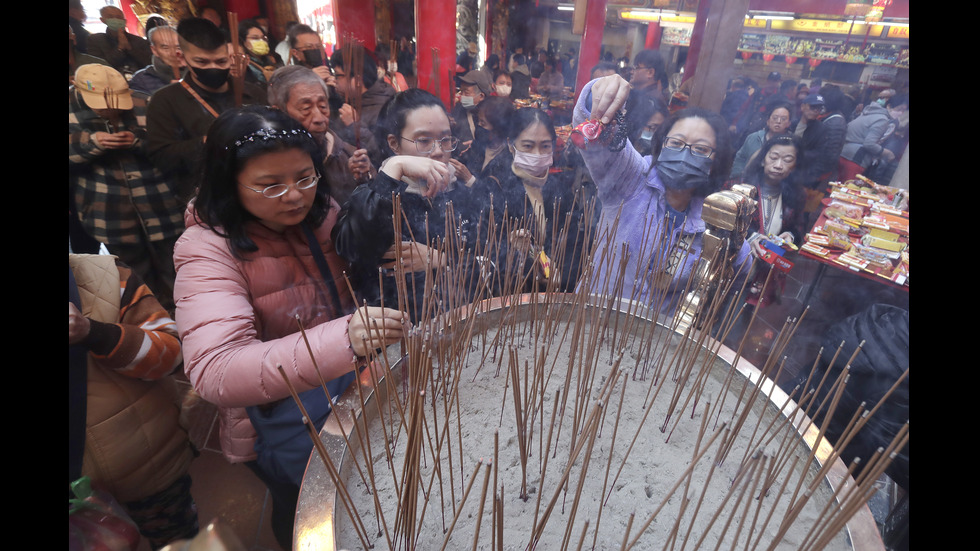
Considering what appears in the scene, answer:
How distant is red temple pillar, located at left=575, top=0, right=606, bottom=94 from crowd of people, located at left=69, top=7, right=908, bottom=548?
303mm

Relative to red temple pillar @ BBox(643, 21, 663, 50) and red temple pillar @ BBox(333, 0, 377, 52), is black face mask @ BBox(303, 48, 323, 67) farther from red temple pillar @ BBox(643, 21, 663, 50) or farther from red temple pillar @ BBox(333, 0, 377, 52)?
red temple pillar @ BBox(643, 21, 663, 50)

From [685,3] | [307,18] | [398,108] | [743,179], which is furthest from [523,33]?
[743,179]

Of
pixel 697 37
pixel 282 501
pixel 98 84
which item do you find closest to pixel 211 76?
pixel 98 84

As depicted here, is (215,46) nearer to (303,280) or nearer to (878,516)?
(303,280)

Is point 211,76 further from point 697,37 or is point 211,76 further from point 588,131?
point 697,37

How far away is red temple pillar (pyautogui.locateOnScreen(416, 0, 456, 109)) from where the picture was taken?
7.91 ft

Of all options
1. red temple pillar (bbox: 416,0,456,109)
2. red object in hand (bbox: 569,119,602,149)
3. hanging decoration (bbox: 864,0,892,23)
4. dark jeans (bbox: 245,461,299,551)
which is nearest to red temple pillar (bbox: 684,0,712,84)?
hanging decoration (bbox: 864,0,892,23)

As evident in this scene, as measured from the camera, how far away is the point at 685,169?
1659 millimetres

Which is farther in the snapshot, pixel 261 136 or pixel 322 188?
pixel 322 188

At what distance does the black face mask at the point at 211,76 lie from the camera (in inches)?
69.6

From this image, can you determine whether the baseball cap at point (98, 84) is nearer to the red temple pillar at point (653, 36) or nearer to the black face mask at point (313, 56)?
the black face mask at point (313, 56)

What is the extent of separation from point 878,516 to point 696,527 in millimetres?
1236

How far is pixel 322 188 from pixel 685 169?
1.35 metres

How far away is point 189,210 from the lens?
44.6 inches
